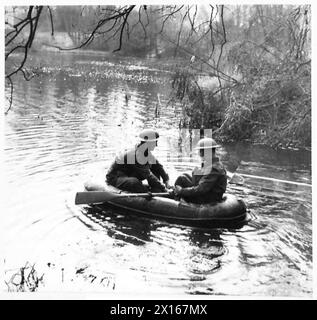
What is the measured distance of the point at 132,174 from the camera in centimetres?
696

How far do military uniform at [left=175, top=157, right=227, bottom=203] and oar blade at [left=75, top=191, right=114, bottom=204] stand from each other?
1055mm

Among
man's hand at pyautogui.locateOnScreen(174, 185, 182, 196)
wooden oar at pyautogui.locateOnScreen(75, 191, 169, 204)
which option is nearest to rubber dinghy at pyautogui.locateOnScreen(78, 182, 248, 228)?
wooden oar at pyautogui.locateOnScreen(75, 191, 169, 204)

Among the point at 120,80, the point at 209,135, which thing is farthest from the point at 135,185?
the point at 120,80

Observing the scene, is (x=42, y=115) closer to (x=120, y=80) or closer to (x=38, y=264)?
(x=120, y=80)

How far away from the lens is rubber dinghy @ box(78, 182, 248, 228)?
622 centimetres

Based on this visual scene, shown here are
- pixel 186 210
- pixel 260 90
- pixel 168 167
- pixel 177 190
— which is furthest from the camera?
pixel 260 90

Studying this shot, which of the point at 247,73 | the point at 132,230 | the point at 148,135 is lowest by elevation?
the point at 132,230

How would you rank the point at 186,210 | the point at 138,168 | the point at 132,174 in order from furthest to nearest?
the point at 132,174 < the point at 138,168 < the point at 186,210

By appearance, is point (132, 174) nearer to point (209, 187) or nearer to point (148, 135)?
point (148, 135)

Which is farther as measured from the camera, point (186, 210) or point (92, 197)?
point (92, 197)

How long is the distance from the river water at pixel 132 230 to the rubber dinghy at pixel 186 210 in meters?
0.14

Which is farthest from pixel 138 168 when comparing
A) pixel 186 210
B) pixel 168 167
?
pixel 168 167

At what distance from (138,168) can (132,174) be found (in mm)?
179
